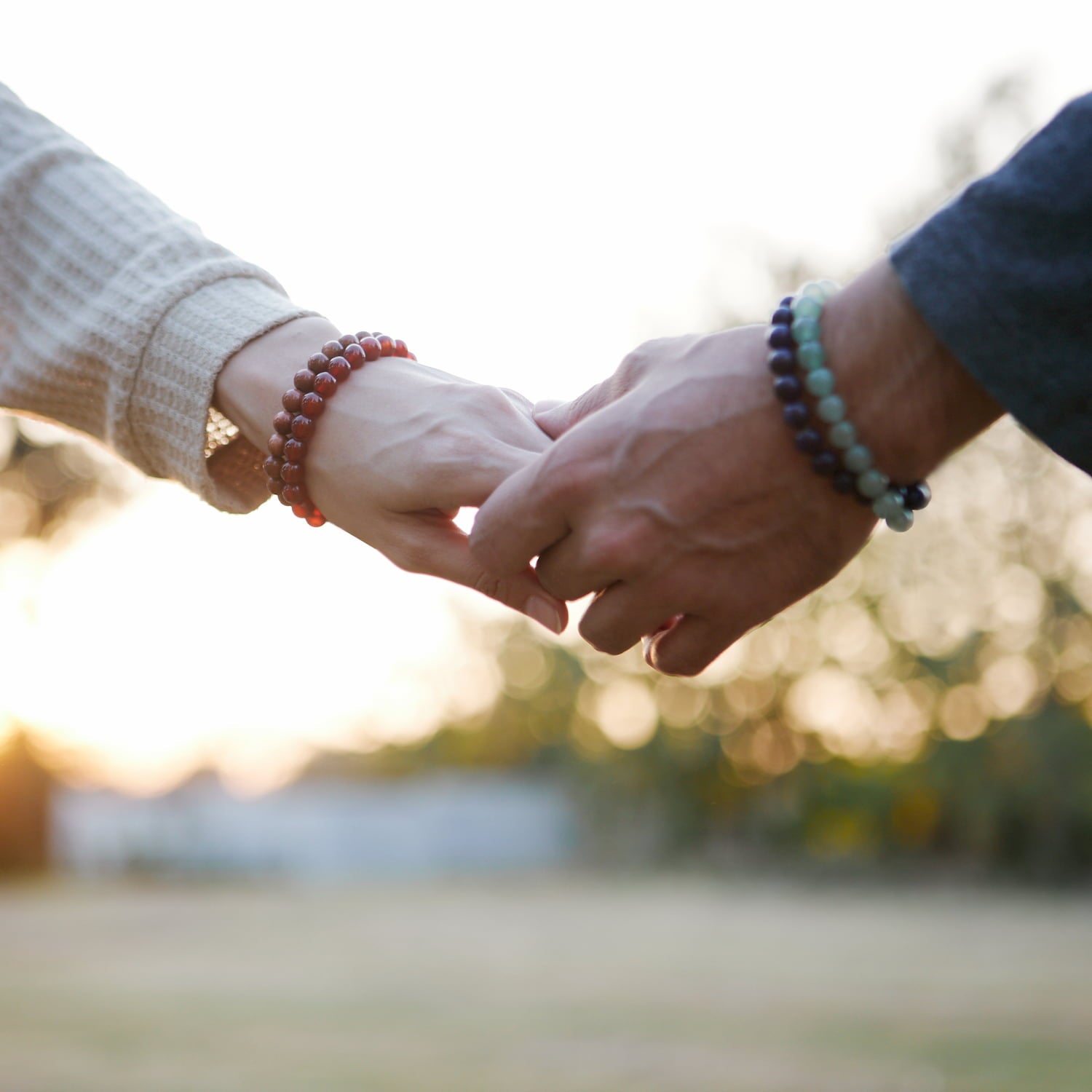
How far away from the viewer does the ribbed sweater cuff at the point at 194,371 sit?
1.39 m

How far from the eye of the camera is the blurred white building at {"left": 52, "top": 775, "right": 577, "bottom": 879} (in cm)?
1816

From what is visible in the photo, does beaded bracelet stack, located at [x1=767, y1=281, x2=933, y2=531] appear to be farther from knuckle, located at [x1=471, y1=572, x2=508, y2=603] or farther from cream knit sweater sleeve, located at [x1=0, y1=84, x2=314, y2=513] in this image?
cream knit sweater sleeve, located at [x1=0, y1=84, x2=314, y2=513]

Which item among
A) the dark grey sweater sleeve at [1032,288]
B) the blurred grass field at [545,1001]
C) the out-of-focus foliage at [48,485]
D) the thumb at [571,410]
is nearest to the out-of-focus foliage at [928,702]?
the blurred grass field at [545,1001]

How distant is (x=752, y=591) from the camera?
47.8 inches

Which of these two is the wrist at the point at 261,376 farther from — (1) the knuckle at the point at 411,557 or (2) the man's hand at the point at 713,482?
(2) the man's hand at the point at 713,482

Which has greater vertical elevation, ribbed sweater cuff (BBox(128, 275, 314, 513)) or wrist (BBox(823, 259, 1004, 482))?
wrist (BBox(823, 259, 1004, 482))

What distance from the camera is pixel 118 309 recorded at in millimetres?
1394

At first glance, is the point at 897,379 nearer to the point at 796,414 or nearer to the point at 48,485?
the point at 796,414

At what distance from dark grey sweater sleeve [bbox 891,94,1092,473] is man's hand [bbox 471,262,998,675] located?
0.05m

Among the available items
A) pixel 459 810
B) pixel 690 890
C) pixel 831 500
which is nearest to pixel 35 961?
pixel 831 500

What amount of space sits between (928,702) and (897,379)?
14.3 meters

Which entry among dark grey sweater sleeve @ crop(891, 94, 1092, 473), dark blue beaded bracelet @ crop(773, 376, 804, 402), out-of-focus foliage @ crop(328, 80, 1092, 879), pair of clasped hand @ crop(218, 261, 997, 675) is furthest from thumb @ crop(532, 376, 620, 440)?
out-of-focus foliage @ crop(328, 80, 1092, 879)

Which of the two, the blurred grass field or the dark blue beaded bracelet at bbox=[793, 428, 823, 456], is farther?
the blurred grass field

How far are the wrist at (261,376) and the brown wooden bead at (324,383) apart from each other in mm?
45
